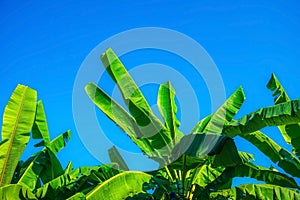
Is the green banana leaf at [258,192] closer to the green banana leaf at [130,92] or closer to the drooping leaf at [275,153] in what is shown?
the drooping leaf at [275,153]

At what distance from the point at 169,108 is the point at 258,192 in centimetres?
210

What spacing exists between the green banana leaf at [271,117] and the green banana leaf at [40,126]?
4.10m

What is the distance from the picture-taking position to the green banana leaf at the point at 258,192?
20.0 feet

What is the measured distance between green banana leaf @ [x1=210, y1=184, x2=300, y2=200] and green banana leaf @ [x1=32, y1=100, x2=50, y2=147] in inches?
139

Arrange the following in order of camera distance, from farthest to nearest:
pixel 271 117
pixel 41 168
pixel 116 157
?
pixel 41 168 < pixel 116 157 < pixel 271 117

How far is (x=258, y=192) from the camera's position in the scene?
6.27 metres

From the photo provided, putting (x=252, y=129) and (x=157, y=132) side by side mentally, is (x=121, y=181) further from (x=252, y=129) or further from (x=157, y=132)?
(x=252, y=129)

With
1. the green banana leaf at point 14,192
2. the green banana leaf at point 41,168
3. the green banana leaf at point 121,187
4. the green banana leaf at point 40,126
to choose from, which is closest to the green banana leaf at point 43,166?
the green banana leaf at point 41,168

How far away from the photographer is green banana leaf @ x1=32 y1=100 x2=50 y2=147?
8.21 m

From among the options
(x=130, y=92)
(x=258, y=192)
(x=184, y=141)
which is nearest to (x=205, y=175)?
(x=258, y=192)

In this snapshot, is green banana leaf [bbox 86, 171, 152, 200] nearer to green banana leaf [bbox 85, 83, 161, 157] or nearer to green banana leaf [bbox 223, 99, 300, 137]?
green banana leaf [bbox 85, 83, 161, 157]

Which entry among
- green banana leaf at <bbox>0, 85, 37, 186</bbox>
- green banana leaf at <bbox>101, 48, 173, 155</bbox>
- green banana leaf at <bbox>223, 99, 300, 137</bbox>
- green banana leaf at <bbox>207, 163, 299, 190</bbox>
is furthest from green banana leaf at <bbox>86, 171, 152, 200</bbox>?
green banana leaf at <bbox>0, 85, 37, 186</bbox>

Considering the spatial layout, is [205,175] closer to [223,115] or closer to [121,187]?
[223,115]

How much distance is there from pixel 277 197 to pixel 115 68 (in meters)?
3.35
